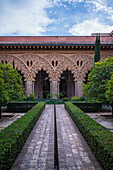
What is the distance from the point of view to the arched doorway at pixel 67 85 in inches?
755

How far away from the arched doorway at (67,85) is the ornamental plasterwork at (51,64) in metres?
3.21

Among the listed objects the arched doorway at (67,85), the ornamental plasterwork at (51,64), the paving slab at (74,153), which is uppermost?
the ornamental plasterwork at (51,64)

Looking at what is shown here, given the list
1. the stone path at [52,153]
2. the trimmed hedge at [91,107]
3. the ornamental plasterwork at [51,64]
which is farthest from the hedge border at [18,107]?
the stone path at [52,153]

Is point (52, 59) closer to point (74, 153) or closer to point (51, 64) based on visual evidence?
point (51, 64)

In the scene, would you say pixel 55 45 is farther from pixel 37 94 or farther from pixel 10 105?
pixel 10 105

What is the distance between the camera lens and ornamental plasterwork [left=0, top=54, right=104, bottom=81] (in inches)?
632

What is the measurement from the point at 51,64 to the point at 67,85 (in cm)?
509

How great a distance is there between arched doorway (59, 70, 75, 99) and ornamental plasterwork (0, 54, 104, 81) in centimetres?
321

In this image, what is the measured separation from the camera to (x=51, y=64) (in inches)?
631

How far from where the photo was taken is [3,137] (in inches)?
132

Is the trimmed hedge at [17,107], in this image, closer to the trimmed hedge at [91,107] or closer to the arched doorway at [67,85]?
the trimmed hedge at [91,107]

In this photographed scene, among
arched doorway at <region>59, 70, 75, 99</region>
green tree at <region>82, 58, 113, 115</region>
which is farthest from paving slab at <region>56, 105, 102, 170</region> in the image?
arched doorway at <region>59, 70, 75, 99</region>

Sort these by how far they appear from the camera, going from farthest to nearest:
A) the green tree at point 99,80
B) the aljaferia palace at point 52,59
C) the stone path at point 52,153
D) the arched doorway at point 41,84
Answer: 1. the arched doorway at point 41,84
2. the aljaferia palace at point 52,59
3. the green tree at point 99,80
4. the stone path at point 52,153

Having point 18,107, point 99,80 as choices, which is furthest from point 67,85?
point 99,80
